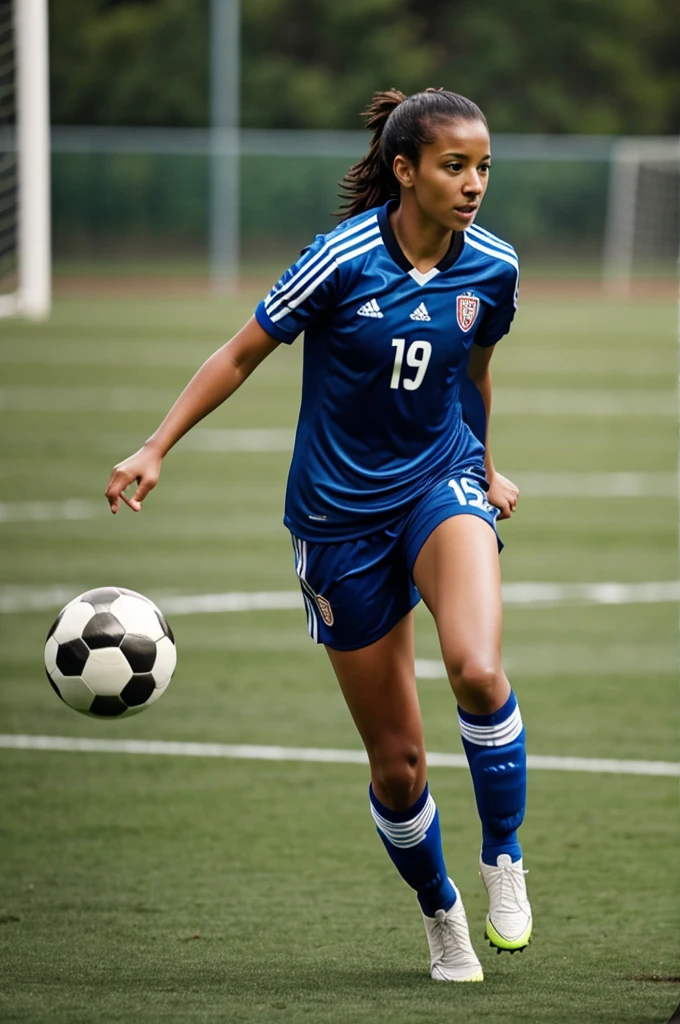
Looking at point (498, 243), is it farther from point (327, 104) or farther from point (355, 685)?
point (327, 104)

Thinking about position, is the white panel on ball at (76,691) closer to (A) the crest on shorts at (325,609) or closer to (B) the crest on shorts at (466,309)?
(A) the crest on shorts at (325,609)

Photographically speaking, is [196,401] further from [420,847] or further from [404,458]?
[420,847]

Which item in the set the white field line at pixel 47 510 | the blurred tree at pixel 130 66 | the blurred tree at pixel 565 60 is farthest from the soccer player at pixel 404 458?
the blurred tree at pixel 565 60

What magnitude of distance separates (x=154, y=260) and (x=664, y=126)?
16450 mm

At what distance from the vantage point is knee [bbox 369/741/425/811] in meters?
4.82

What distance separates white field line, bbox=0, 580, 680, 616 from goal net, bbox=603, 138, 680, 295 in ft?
98.0

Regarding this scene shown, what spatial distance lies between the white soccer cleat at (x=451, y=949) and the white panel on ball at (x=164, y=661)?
102cm

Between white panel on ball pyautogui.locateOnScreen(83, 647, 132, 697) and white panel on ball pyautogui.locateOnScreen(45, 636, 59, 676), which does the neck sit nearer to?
white panel on ball pyautogui.locateOnScreen(83, 647, 132, 697)

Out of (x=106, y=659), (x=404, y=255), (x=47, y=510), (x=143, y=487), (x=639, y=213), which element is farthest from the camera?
(x=639, y=213)

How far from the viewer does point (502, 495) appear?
202 inches

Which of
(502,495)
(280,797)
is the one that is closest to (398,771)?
(502,495)

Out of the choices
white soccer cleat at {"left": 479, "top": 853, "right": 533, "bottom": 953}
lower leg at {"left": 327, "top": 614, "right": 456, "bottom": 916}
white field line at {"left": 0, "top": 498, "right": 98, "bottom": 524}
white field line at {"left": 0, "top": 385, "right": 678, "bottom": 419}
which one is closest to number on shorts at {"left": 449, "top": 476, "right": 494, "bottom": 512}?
lower leg at {"left": 327, "top": 614, "right": 456, "bottom": 916}

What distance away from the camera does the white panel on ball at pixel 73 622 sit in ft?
16.5

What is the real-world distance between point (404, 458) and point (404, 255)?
1.77 ft
